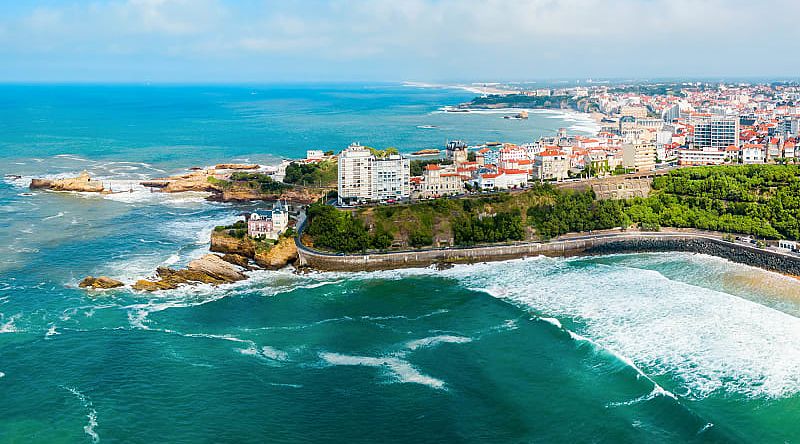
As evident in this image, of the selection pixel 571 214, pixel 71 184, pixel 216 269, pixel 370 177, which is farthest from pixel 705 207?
pixel 71 184

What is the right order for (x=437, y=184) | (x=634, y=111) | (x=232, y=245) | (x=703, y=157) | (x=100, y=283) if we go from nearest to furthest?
(x=100, y=283) → (x=232, y=245) → (x=437, y=184) → (x=703, y=157) → (x=634, y=111)

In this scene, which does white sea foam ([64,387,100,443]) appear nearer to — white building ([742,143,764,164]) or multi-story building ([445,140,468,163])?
multi-story building ([445,140,468,163])

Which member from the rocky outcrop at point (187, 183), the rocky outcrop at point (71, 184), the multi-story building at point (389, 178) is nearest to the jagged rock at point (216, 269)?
the multi-story building at point (389, 178)

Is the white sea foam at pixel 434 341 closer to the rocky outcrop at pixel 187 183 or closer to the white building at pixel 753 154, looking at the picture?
the rocky outcrop at pixel 187 183

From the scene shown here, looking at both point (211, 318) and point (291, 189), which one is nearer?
point (211, 318)

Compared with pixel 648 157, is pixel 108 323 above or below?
below

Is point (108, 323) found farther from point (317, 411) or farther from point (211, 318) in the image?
point (317, 411)

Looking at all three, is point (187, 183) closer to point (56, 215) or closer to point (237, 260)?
point (56, 215)

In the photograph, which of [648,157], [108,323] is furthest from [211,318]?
[648,157]

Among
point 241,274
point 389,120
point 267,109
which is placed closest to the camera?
point 241,274
